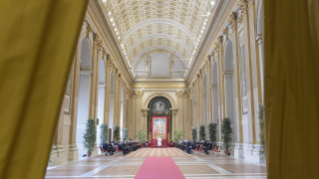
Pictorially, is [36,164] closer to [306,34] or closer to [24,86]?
[24,86]

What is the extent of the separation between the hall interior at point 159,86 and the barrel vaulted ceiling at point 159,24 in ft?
0.46

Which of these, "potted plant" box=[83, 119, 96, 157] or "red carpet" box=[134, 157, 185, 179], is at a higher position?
"potted plant" box=[83, 119, 96, 157]

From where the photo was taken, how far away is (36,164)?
76 centimetres

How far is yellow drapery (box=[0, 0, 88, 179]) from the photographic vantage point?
0.75 metres

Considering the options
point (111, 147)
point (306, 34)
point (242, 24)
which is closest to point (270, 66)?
point (306, 34)

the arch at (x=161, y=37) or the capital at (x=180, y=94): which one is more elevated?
the arch at (x=161, y=37)

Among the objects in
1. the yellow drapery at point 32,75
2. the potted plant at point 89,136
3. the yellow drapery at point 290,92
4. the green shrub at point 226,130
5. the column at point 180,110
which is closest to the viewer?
the yellow drapery at point 32,75

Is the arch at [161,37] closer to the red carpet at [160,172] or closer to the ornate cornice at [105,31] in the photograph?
the ornate cornice at [105,31]

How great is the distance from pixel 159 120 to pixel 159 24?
12237 millimetres

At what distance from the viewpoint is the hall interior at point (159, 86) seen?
79cm

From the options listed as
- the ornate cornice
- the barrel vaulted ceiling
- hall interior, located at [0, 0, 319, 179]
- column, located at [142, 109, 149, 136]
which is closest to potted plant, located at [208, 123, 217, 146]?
hall interior, located at [0, 0, 319, 179]

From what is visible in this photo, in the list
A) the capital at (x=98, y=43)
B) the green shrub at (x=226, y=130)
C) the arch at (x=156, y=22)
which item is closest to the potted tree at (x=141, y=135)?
the arch at (x=156, y=22)

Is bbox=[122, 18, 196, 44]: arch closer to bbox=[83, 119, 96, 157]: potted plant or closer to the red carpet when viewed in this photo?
bbox=[83, 119, 96, 157]: potted plant

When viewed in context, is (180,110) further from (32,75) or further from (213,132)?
(32,75)
